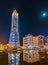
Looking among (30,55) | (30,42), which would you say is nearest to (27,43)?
(30,42)

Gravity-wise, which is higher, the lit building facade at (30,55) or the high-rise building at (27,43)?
the high-rise building at (27,43)

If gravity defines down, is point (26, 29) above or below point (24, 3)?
below

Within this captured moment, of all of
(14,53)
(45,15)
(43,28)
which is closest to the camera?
(14,53)

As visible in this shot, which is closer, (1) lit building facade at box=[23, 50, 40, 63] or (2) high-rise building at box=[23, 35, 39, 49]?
(1) lit building facade at box=[23, 50, 40, 63]

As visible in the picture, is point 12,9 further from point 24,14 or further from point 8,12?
point 24,14

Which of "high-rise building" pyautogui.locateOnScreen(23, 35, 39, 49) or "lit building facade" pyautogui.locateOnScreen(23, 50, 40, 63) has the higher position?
"high-rise building" pyautogui.locateOnScreen(23, 35, 39, 49)

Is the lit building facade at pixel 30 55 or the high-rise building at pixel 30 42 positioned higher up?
the high-rise building at pixel 30 42

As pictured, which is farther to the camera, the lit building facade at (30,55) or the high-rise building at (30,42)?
the high-rise building at (30,42)

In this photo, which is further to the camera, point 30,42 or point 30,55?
point 30,42

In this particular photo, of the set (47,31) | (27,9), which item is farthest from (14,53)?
(27,9)

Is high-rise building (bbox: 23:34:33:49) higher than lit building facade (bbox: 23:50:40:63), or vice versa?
high-rise building (bbox: 23:34:33:49)

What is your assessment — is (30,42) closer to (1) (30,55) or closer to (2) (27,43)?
(2) (27,43)
